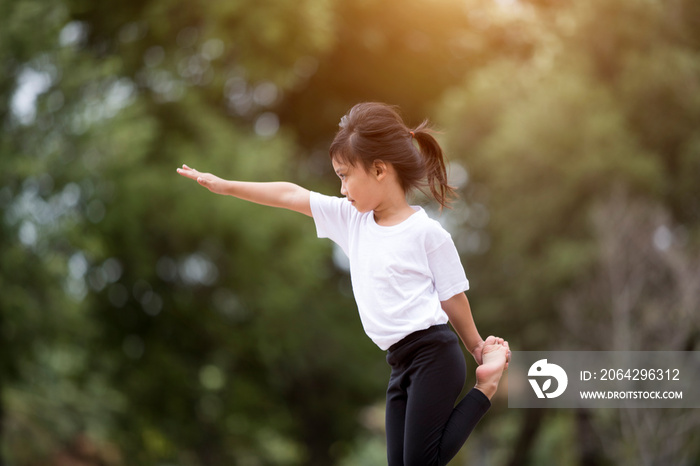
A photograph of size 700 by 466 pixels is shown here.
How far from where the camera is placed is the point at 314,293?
13.5m

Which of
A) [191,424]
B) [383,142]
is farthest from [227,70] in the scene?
[383,142]

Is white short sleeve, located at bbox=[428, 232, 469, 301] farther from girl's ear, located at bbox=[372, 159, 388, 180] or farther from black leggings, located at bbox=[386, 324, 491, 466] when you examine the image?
girl's ear, located at bbox=[372, 159, 388, 180]

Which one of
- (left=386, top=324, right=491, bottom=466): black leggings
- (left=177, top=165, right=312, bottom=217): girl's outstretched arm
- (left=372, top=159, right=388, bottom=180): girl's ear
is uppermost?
(left=372, top=159, right=388, bottom=180): girl's ear

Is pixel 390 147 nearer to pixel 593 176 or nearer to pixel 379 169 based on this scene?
pixel 379 169

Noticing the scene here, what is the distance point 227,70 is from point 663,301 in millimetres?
6819

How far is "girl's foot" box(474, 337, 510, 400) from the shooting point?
2518 mm

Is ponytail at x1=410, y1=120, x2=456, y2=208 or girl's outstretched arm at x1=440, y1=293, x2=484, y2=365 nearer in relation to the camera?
girl's outstretched arm at x1=440, y1=293, x2=484, y2=365

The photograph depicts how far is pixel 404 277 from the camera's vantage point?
2.46 meters

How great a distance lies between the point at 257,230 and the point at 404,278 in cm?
859

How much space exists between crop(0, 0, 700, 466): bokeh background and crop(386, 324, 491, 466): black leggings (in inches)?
297

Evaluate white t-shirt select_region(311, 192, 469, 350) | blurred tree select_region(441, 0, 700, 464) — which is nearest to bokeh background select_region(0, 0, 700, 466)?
blurred tree select_region(441, 0, 700, 464)

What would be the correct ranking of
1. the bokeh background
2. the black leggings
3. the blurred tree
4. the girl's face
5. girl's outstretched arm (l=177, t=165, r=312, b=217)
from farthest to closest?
the blurred tree → the bokeh background → girl's outstretched arm (l=177, t=165, r=312, b=217) → the girl's face → the black leggings

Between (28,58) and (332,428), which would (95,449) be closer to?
(332,428)

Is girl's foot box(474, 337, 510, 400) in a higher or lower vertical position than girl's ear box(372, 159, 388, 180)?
lower
